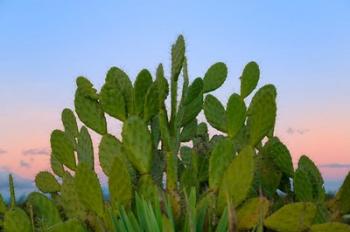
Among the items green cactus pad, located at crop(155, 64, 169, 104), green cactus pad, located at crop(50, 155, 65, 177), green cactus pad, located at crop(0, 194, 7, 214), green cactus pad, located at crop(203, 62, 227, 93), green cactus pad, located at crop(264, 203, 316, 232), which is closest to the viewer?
green cactus pad, located at crop(264, 203, 316, 232)

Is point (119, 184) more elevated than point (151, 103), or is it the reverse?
point (151, 103)

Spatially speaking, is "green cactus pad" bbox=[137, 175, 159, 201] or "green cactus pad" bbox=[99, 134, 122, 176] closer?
"green cactus pad" bbox=[137, 175, 159, 201]

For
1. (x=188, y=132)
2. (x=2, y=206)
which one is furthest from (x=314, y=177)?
(x=2, y=206)

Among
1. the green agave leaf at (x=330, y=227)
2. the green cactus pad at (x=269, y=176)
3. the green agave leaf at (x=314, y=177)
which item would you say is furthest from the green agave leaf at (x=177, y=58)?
the green agave leaf at (x=330, y=227)

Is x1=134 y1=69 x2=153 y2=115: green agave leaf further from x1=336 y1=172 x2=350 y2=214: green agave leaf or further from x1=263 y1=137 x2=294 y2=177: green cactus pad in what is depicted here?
x1=336 y1=172 x2=350 y2=214: green agave leaf

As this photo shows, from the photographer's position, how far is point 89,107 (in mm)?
2854

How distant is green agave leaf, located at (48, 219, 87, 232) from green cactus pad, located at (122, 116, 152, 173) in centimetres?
33

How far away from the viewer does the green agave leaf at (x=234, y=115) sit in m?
2.76

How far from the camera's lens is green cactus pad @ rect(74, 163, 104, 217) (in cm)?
247

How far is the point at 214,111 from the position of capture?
3.24 meters

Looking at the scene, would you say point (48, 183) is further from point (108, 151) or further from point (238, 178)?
point (238, 178)

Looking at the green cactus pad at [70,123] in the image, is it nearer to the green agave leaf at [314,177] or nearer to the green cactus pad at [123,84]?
the green cactus pad at [123,84]

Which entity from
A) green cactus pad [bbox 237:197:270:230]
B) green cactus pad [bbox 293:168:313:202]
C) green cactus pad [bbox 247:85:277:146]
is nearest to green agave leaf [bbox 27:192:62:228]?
green cactus pad [bbox 237:197:270:230]

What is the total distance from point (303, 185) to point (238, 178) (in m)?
0.39
